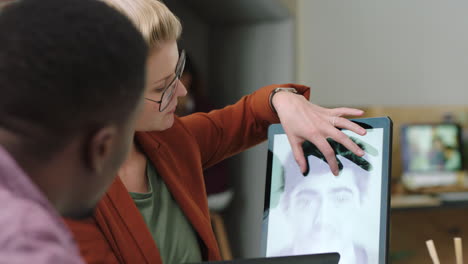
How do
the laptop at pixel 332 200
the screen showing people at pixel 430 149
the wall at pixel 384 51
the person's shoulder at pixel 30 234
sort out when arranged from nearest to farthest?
the person's shoulder at pixel 30 234 < the laptop at pixel 332 200 < the screen showing people at pixel 430 149 < the wall at pixel 384 51

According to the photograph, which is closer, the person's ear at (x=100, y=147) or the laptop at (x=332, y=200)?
the person's ear at (x=100, y=147)

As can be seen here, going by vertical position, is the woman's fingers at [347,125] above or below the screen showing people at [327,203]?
above

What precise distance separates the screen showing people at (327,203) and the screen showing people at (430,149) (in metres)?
2.46

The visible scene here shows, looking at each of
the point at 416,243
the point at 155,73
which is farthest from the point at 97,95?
the point at 416,243

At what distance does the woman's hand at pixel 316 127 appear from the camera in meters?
0.82

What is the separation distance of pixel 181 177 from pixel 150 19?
316 millimetres

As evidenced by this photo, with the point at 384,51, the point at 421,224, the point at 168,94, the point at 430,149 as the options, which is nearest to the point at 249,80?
the point at 384,51

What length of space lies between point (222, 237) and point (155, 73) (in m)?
2.19

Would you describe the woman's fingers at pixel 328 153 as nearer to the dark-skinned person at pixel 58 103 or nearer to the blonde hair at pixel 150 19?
the blonde hair at pixel 150 19

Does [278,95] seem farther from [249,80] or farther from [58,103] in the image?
[249,80]

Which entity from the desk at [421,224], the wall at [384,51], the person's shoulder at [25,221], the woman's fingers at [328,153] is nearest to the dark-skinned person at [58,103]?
the person's shoulder at [25,221]

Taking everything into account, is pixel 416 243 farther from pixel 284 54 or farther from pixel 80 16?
pixel 80 16

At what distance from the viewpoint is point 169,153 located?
100cm

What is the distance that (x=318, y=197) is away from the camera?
33.6 inches
